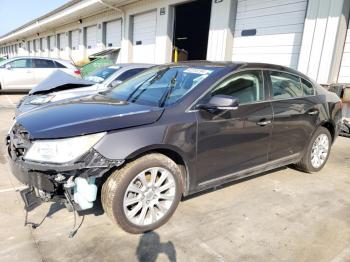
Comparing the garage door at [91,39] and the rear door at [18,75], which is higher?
the garage door at [91,39]

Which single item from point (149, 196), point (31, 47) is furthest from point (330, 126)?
point (31, 47)

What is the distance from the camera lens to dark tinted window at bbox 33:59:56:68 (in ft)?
40.3

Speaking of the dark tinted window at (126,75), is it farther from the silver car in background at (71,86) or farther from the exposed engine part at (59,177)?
the exposed engine part at (59,177)

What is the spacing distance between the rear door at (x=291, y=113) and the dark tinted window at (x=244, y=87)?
19 centimetres

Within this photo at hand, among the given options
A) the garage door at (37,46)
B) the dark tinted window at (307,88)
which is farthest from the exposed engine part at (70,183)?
the garage door at (37,46)

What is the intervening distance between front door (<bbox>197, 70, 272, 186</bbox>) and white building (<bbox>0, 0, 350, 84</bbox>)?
4790mm

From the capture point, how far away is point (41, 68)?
12320mm

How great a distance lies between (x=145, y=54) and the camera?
13.9 meters

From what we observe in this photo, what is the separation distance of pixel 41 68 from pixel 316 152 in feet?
36.6

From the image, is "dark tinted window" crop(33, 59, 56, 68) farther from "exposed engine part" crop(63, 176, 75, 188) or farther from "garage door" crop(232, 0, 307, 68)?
"exposed engine part" crop(63, 176, 75, 188)

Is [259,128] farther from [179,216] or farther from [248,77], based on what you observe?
[179,216]

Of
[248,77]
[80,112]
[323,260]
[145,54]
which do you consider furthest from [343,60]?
[145,54]

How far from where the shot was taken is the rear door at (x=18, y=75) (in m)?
11.7

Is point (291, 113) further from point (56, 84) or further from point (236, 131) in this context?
point (56, 84)
